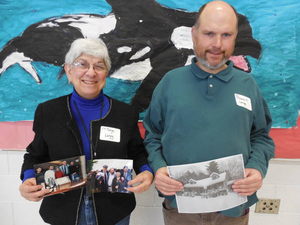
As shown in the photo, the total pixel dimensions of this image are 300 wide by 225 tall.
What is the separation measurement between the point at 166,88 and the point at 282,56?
90cm

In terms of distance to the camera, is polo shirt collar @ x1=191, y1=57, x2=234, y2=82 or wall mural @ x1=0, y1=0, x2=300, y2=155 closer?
polo shirt collar @ x1=191, y1=57, x2=234, y2=82

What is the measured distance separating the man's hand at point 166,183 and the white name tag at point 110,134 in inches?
11.0

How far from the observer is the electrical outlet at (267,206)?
1.64m

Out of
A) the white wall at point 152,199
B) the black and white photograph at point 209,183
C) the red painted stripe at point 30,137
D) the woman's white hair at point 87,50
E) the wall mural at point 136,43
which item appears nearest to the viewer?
the black and white photograph at point 209,183

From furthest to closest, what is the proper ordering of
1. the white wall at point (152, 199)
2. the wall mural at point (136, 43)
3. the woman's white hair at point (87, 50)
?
the white wall at point (152, 199) < the wall mural at point (136, 43) < the woman's white hair at point (87, 50)

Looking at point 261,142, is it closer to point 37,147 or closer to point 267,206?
point 267,206

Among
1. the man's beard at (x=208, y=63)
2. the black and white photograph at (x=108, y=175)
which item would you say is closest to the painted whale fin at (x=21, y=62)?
the black and white photograph at (x=108, y=175)

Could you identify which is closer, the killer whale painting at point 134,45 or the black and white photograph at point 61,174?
the black and white photograph at point 61,174

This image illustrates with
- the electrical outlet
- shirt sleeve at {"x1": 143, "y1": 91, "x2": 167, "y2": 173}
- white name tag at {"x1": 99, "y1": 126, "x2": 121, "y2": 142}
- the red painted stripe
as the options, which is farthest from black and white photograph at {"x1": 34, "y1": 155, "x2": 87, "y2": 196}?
the electrical outlet

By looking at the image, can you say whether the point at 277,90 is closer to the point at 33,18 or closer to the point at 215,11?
the point at 215,11

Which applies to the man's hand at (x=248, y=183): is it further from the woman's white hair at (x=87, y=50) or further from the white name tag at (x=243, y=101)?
the woman's white hair at (x=87, y=50)

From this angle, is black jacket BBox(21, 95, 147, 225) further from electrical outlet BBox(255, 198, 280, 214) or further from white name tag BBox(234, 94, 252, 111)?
electrical outlet BBox(255, 198, 280, 214)

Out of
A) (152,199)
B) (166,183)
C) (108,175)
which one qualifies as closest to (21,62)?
(108,175)

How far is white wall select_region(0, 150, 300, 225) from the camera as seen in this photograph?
1.60 m
